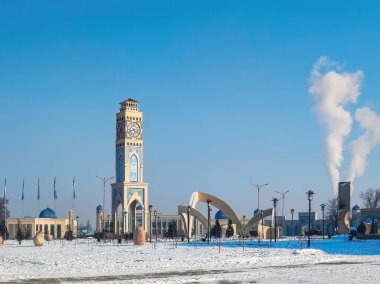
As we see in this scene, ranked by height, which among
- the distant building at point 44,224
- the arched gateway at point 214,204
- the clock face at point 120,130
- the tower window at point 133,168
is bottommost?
the distant building at point 44,224

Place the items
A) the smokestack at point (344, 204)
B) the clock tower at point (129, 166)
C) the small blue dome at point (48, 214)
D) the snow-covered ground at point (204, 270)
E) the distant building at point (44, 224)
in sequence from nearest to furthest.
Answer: the snow-covered ground at point (204, 270) < the smokestack at point (344, 204) < the clock tower at point (129, 166) < the distant building at point (44, 224) < the small blue dome at point (48, 214)

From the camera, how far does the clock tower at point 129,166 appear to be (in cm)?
12069

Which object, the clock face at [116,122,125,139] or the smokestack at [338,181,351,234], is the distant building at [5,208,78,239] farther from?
the smokestack at [338,181,351,234]

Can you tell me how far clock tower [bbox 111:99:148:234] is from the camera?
12069cm

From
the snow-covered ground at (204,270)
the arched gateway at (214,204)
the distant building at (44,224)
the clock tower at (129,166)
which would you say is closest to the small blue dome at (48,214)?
the distant building at (44,224)

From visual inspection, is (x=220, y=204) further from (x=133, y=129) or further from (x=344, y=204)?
(x=133, y=129)

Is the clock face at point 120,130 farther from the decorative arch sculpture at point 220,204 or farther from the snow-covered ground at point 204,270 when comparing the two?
the snow-covered ground at point 204,270

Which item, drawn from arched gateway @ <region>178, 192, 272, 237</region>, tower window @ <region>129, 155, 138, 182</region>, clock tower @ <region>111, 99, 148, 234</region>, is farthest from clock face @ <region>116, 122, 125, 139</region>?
arched gateway @ <region>178, 192, 272, 237</region>

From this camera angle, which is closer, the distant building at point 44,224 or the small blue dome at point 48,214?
the distant building at point 44,224

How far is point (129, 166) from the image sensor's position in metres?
122

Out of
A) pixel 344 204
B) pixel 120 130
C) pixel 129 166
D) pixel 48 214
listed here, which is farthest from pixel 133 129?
pixel 344 204

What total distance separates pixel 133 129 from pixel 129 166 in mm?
7699

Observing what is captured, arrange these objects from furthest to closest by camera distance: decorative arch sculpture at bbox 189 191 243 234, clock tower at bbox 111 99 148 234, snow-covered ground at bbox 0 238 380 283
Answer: clock tower at bbox 111 99 148 234 → decorative arch sculpture at bbox 189 191 243 234 → snow-covered ground at bbox 0 238 380 283

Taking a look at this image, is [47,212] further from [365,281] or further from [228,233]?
[365,281]
